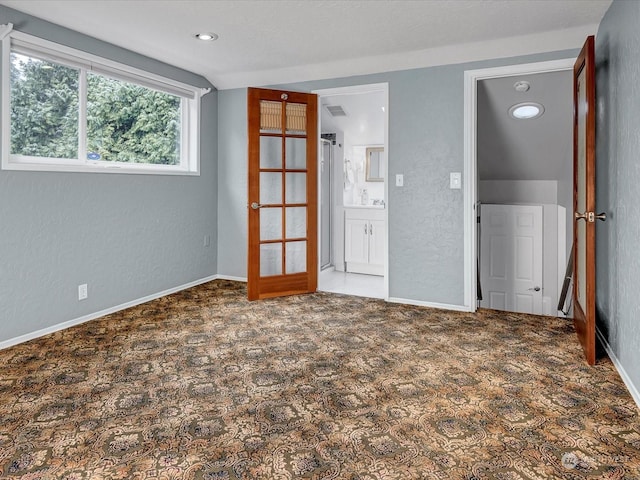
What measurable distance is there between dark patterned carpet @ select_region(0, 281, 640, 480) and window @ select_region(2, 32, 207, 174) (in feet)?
4.46

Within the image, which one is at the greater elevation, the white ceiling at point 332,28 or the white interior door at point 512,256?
the white ceiling at point 332,28

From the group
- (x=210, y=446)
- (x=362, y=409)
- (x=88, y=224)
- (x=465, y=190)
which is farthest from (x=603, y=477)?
(x=88, y=224)

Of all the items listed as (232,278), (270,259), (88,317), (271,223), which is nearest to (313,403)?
(88,317)

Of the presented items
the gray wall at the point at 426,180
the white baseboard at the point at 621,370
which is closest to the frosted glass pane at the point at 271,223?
the gray wall at the point at 426,180

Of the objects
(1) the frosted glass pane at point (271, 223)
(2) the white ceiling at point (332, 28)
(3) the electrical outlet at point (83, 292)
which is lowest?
(3) the electrical outlet at point (83, 292)

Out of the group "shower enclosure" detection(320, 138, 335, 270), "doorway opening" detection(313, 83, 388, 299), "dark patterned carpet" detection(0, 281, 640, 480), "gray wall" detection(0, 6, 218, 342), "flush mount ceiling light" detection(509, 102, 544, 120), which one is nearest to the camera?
"dark patterned carpet" detection(0, 281, 640, 480)

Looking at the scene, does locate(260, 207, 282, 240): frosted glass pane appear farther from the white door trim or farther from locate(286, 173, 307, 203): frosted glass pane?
the white door trim

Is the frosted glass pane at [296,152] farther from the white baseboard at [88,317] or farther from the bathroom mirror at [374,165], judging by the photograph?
the bathroom mirror at [374,165]

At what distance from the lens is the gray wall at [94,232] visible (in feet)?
10.3

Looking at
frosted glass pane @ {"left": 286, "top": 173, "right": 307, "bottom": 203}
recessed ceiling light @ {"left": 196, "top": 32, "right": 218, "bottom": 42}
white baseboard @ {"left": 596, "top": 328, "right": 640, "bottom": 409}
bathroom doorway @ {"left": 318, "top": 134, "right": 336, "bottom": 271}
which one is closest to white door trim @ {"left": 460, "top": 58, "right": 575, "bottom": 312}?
white baseboard @ {"left": 596, "top": 328, "right": 640, "bottom": 409}

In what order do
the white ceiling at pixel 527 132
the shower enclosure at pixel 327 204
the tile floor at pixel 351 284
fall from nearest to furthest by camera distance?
the white ceiling at pixel 527 132
the tile floor at pixel 351 284
the shower enclosure at pixel 327 204

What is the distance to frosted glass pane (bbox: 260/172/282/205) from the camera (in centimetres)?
454

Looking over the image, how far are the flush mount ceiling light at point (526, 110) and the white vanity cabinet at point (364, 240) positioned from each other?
1.91 meters

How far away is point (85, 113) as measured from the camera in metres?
3.62
